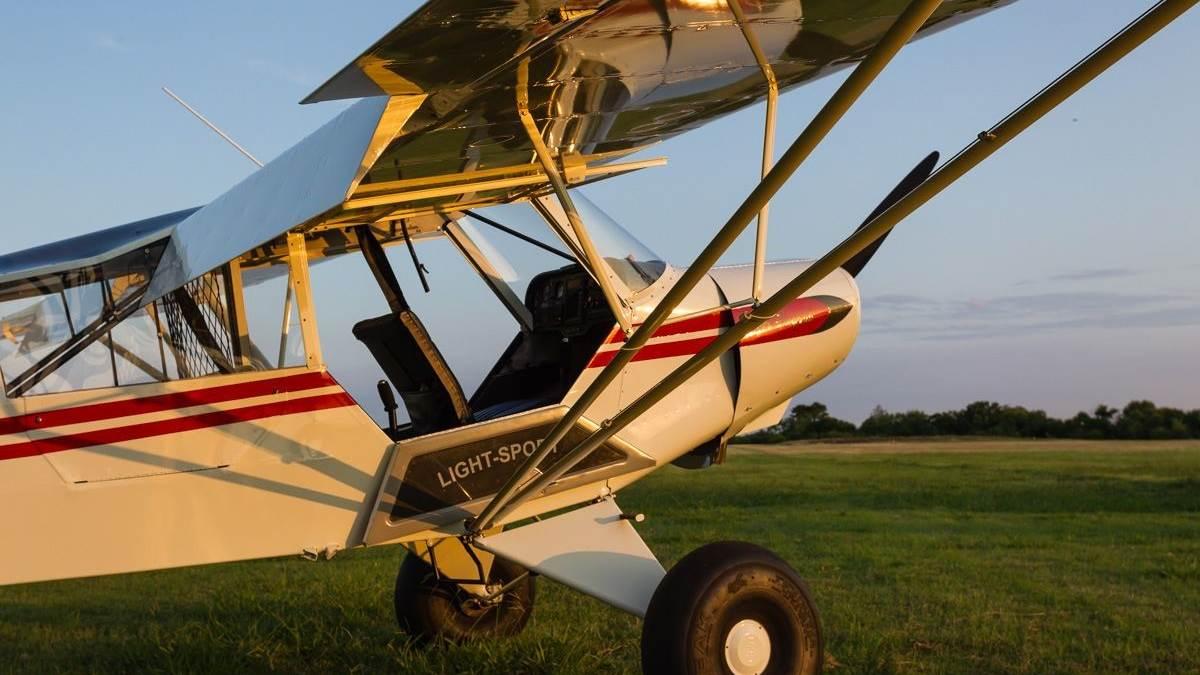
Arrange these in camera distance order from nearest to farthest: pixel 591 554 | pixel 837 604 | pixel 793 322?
pixel 591 554 < pixel 793 322 < pixel 837 604

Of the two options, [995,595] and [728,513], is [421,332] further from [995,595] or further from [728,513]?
[728,513]

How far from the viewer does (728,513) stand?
1465cm

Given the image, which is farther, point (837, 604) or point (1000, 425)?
point (1000, 425)

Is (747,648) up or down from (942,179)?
down

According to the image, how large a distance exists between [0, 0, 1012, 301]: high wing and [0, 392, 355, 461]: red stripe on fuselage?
578 millimetres

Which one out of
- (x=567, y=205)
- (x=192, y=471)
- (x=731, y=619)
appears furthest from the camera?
(x=567, y=205)

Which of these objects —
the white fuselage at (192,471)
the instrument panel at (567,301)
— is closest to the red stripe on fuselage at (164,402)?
the white fuselage at (192,471)

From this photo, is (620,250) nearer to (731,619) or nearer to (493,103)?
(493,103)

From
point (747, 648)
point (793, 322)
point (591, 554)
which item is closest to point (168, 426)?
point (591, 554)

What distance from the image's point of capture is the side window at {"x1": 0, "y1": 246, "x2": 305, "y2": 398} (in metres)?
5.03

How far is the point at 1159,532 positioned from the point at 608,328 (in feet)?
28.4

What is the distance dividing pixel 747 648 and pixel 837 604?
2.92 meters

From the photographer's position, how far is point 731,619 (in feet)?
16.3

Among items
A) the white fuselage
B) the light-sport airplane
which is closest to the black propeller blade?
the light-sport airplane
